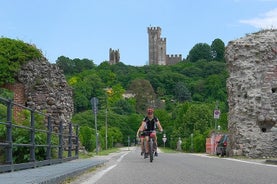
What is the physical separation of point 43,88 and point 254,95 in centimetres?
904

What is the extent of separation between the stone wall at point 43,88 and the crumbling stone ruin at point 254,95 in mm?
7512

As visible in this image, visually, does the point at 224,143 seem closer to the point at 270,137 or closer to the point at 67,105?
the point at 270,137

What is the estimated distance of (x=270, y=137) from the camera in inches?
859

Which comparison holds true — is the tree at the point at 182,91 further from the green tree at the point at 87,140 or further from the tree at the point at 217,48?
the green tree at the point at 87,140

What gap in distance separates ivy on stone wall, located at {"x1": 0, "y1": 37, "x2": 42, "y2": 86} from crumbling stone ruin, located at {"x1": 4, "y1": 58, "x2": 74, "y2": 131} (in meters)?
0.28

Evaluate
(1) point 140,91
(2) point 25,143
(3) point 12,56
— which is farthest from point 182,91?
(2) point 25,143

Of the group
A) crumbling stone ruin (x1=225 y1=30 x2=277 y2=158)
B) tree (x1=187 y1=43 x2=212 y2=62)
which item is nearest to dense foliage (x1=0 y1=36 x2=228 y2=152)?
tree (x1=187 y1=43 x2=212 y2=62)

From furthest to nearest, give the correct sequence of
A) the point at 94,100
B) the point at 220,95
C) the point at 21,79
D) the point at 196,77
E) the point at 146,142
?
1. the point at 196,77
2. the point at 220,95
3. the point at 94,100
4. the point at 21,79
5. the point at 146,142

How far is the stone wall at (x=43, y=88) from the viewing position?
862 inches

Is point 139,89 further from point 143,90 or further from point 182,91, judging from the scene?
point 182,91

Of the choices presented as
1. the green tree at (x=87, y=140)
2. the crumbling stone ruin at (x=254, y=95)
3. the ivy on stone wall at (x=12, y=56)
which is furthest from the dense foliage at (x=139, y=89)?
the ivy on stone wall at (x=12, y=56)

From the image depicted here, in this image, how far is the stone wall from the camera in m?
21.9

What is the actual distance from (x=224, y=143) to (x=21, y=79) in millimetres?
9683

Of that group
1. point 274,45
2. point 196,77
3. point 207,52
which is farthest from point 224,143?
point 207,52
